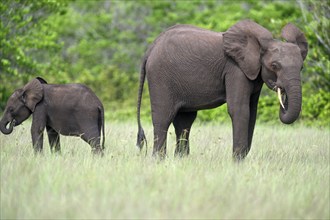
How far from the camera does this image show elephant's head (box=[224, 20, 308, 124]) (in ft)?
25.1

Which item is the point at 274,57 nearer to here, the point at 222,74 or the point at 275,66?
the point at 275,66

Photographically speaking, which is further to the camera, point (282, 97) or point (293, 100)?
point (282, 97)

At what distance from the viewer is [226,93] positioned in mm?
8148

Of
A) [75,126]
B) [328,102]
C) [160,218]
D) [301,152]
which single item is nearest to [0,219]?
[160,218]

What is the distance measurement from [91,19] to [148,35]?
2.31m

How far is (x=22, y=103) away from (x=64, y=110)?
59 centimetres

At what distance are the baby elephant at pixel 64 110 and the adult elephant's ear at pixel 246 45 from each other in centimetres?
183

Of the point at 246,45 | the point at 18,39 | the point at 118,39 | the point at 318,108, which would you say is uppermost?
the point at 246,45

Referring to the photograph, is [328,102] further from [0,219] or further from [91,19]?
[91,19]

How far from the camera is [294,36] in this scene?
27.0 ft

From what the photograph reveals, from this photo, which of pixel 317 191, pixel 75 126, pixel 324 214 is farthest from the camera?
pixel 75 126

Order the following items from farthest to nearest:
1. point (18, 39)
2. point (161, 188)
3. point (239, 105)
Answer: point (18, 39) → point (239, 105) → point (161, 188)

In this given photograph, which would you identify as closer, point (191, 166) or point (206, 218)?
point (206, 218)

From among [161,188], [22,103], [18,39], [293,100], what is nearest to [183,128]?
[293,100]
